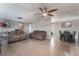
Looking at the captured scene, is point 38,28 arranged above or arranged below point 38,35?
above

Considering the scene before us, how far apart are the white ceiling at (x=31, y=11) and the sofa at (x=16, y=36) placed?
24 cm

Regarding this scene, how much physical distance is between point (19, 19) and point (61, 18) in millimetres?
778

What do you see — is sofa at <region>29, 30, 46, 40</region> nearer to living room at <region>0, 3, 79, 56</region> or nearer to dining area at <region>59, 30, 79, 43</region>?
living room at <region>0, 3, 79, 56</region>

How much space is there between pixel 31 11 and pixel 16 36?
53 centimetres

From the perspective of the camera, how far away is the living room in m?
1.79

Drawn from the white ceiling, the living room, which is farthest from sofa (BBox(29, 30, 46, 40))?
the white ceiling

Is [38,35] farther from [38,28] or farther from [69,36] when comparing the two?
[69,36]

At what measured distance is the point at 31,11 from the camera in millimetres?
1816

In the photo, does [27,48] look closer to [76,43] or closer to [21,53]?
[21,53]

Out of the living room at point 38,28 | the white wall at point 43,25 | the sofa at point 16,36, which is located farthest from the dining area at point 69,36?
the sofa at point 16,36

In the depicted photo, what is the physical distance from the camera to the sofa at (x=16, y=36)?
1.81 meters

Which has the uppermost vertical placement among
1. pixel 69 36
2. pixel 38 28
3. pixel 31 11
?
pixel 31 11

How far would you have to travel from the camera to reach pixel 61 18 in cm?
185

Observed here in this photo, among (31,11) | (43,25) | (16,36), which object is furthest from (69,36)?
(16,36)
